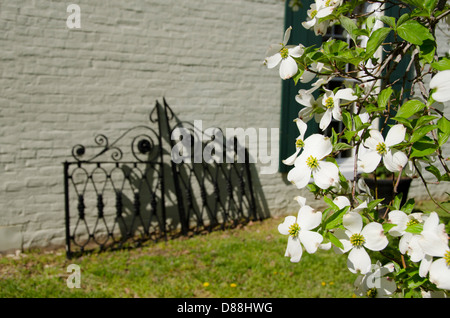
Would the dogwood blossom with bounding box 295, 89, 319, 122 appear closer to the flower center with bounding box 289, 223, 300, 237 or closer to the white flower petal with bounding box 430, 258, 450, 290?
the flower center with bounding box 289, 223, 300, 237

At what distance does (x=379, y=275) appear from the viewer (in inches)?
46.9

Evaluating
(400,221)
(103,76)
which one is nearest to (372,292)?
(400,221)

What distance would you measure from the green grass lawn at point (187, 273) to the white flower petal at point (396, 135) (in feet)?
6.49

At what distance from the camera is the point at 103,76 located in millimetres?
3844

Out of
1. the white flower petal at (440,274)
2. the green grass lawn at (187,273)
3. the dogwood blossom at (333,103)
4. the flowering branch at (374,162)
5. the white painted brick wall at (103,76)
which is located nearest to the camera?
the white flower petal at (440,274)

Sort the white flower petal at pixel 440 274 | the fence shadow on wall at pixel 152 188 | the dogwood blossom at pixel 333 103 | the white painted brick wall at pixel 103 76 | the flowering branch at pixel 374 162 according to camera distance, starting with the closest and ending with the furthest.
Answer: the white flower petal at pixel 440 274 < the flowering branch at pixel 374 162 < the dogwood blossom at pixel 333 103 < the white painted brick wall at pixel 103 76 < the fence shadow on wall at pixel 152 188

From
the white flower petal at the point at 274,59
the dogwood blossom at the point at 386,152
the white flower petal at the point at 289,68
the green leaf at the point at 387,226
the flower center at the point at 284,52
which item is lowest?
the green leaf at the point at 387,226

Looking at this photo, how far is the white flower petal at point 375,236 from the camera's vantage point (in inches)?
39.7

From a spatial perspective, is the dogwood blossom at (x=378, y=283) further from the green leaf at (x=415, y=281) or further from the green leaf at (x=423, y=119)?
the green leaf at (x=423, y=119)

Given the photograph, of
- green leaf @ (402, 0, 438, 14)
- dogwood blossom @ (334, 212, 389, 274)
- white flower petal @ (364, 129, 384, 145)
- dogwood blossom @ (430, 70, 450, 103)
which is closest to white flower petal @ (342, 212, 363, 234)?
dogwood blossom @ (334, 212, 389, 274)

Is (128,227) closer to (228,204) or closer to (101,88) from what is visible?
(228,204)

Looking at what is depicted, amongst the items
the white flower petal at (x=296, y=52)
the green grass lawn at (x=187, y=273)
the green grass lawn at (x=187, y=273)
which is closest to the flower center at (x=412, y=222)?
the white flower petal at (x=296, y=52)

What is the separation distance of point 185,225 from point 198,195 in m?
0.38
